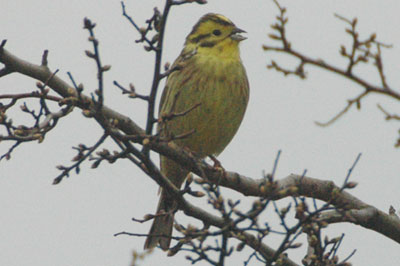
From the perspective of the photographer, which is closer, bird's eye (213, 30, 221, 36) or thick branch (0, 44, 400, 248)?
thick branch (0, 44, 400, 248)

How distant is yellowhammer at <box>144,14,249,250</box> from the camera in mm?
6996

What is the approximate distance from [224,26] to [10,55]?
3.07 m

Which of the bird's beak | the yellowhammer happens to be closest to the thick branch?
the yellowhammer

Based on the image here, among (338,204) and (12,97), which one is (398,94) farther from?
(12,97)

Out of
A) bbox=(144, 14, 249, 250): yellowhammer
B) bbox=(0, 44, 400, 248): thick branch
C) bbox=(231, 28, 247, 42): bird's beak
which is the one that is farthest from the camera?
bbox=(231, 28, 247, 42): bird's beak

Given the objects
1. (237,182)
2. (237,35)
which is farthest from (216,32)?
(237,182)

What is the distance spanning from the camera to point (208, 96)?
7000 millimetres

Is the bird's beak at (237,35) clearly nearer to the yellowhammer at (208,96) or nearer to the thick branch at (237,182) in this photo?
the yellowhammer at (208,96)

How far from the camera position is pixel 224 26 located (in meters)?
7.64

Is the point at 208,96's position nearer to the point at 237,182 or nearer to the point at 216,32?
the point at 216,32

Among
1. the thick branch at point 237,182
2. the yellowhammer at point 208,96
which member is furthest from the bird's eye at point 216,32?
the thick branch at point 237,182

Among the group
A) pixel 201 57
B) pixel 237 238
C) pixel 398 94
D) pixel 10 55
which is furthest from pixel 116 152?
pixel 201 57

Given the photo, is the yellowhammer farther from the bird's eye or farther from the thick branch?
the thick branch

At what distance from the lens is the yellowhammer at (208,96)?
23.0 feet
